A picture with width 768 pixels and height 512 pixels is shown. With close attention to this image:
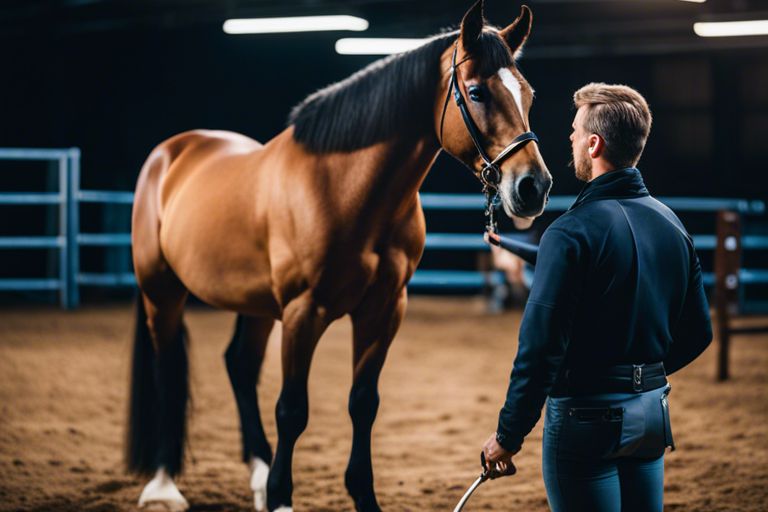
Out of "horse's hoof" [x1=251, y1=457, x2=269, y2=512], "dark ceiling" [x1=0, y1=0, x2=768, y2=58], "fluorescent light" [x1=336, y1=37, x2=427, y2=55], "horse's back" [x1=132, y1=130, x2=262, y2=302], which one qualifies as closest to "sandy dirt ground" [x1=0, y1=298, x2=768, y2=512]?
"horse's hoof" [x1=251, y1=457, x2=269, y2=512]

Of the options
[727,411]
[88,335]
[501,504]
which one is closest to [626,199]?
[501,504]

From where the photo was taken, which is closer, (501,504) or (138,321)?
(501,504)

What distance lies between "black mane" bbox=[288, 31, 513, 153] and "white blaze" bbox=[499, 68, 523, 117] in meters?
0.11

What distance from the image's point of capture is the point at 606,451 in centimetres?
164

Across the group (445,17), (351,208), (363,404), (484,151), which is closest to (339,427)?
(363,404)

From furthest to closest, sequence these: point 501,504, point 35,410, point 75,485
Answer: point 35,410
point 75,485
point 501,504

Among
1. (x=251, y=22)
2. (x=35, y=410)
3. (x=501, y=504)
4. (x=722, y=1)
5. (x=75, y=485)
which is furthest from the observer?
(x=251, y=22)

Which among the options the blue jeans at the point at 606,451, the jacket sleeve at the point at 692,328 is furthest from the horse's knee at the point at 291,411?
the jacket sleeve at the point at 692,328

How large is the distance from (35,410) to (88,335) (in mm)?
2553

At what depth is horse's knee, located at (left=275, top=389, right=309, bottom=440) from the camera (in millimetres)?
2762

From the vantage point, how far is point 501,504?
3.10m

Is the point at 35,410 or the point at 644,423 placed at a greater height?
the point at 644,423

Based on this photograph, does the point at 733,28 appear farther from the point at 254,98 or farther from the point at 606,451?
the point at 606,451

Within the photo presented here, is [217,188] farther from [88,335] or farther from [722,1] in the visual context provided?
[722,1]
